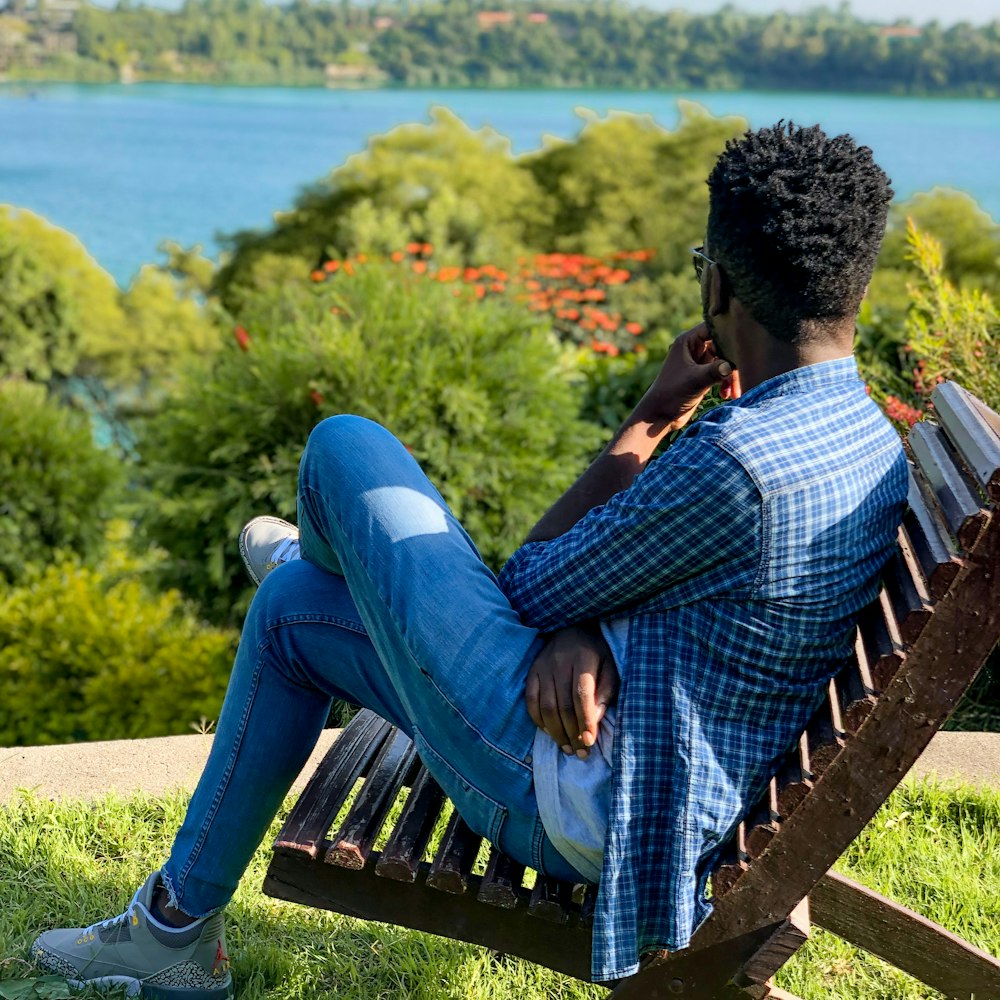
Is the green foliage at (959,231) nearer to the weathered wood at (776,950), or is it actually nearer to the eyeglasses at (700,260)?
the eyeglasses at (700,260)

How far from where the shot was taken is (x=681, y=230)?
13.9 metres

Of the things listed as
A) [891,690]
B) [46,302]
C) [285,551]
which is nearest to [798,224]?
[891,690]

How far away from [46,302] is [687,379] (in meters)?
12.0

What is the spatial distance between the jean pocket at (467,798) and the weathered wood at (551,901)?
0.31 ft

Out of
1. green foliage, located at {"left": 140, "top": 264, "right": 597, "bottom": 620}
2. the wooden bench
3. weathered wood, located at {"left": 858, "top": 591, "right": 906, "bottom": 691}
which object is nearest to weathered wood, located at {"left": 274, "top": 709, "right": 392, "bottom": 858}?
the wooden bench

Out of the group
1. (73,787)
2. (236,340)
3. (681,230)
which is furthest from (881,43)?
(73,787)

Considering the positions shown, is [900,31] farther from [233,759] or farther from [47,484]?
[233,759]

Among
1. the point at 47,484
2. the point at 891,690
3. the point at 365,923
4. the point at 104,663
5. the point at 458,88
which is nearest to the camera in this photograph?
the point at 891,690

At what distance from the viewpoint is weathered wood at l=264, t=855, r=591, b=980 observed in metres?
1.76

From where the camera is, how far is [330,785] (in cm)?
196

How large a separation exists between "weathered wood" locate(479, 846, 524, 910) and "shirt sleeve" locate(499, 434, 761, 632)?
35 centimetres

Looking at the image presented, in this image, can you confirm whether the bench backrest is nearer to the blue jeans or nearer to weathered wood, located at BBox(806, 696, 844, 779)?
weathered wood, located at BBox(806, 696, 844, 779)

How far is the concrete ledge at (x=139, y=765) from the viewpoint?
2.85m

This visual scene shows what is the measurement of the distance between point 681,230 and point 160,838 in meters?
12.2
